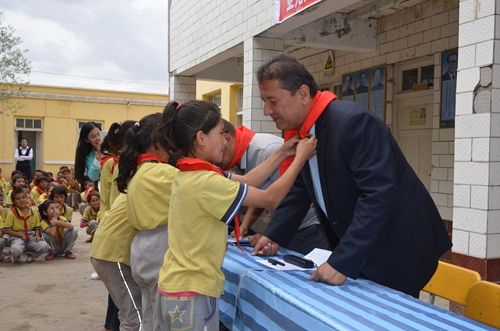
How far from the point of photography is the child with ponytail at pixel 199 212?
218 centimetres

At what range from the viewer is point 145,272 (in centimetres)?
276

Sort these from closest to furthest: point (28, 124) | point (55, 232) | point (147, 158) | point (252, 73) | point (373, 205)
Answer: point (373, 205) → point (147, 158) → point (252, 73) → point (55, 232) → point (28, 124)

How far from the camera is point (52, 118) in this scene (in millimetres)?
24609

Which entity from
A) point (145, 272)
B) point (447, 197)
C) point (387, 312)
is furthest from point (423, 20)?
point (387, 312)

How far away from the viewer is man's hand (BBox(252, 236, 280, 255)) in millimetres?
2713

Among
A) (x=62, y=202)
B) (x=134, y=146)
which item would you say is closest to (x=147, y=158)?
(x=134, y=146)

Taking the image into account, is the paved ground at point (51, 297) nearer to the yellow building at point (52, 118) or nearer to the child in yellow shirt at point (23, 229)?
the child in yellow shirt at point (23, 229)

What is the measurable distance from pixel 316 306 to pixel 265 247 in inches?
38.5

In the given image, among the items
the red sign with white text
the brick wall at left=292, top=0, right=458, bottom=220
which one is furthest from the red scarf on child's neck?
the brick wall at left=292, top=0, right=458, bottom=220

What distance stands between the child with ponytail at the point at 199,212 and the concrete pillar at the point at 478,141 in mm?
1975

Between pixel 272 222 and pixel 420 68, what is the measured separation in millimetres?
5041

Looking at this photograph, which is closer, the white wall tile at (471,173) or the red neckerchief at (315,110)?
the red neckerchief at (315,110)

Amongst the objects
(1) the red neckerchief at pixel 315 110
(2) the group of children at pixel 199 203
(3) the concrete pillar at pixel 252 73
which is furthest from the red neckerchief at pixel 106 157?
(3) the concrete pillar at pixel 252 73

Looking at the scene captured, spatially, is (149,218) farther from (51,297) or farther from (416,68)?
(416,68)
